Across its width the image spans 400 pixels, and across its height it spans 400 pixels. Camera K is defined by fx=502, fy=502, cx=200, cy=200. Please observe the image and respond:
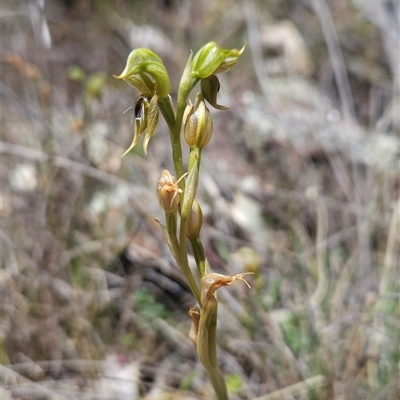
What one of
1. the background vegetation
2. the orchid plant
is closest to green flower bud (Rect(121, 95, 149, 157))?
the orchid plant

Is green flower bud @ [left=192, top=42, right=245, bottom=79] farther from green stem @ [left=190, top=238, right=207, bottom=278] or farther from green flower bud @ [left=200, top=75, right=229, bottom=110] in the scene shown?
green stem @ [left=190, top=238, right=207, bottom=278]

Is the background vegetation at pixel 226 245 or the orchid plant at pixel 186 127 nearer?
the orchid plant at pixel 186 127

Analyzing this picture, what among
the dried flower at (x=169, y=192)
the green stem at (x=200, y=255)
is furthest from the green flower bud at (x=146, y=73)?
the green stem at (x=200, y=255)

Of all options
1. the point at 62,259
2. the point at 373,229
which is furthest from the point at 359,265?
the point at 62,259

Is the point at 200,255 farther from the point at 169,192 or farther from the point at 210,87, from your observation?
the point at 210,87

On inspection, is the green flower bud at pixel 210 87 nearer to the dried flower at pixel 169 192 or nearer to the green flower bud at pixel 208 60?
the green flower bud at pixel 208 60

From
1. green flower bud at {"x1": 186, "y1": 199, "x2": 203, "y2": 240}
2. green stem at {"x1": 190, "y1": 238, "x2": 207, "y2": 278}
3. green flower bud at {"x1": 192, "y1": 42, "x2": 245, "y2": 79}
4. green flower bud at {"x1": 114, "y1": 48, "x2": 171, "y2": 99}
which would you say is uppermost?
green flower bud at {"x1": 192, "y1": 42, "x2": 245, "y2": 79}
